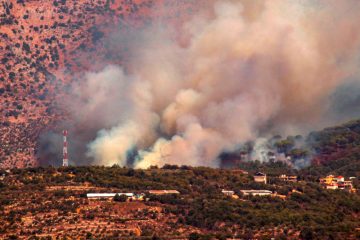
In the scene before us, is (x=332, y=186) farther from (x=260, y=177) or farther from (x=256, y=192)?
(x=256, y=192)

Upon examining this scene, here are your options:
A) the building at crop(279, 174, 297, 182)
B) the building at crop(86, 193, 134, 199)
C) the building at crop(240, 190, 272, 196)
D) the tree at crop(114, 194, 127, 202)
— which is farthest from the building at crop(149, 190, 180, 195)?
the building at crop(279, 174, 297, 182)

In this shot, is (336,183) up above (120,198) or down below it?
above

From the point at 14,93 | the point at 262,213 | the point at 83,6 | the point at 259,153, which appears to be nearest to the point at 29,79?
the point at 14,93

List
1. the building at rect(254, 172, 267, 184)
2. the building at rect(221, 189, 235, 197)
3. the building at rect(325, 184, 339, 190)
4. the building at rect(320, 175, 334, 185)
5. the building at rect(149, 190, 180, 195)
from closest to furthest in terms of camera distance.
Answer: the building at rect(149, 190, 180, 195) → the building at rect(221, 189, 235, 197) → the building at rect(325, 184, 339, 190) → the building at rect(254, 172, 267, 184) → the building at rect(320, 175, 334, 185)

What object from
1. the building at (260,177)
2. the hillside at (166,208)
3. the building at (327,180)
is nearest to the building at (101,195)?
the hillside at (166,208)

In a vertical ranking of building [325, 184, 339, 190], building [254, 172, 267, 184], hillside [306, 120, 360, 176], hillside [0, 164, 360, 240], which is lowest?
hillside [0, 164, 360, 240]

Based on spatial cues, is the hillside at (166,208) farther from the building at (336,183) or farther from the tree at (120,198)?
the building at (336,183)

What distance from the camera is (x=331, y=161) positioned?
6447 inches

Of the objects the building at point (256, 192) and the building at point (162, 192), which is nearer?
the building at point (162, 192)

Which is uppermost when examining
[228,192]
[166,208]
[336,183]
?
[336,183]

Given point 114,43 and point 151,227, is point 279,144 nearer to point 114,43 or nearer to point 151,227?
point 114,43

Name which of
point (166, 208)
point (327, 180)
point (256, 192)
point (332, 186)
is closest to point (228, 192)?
point (256, 192)

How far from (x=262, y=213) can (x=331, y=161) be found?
3620cm

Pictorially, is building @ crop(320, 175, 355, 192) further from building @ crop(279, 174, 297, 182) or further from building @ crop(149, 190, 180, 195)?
building @ crop(149, 190, 180, 195)
